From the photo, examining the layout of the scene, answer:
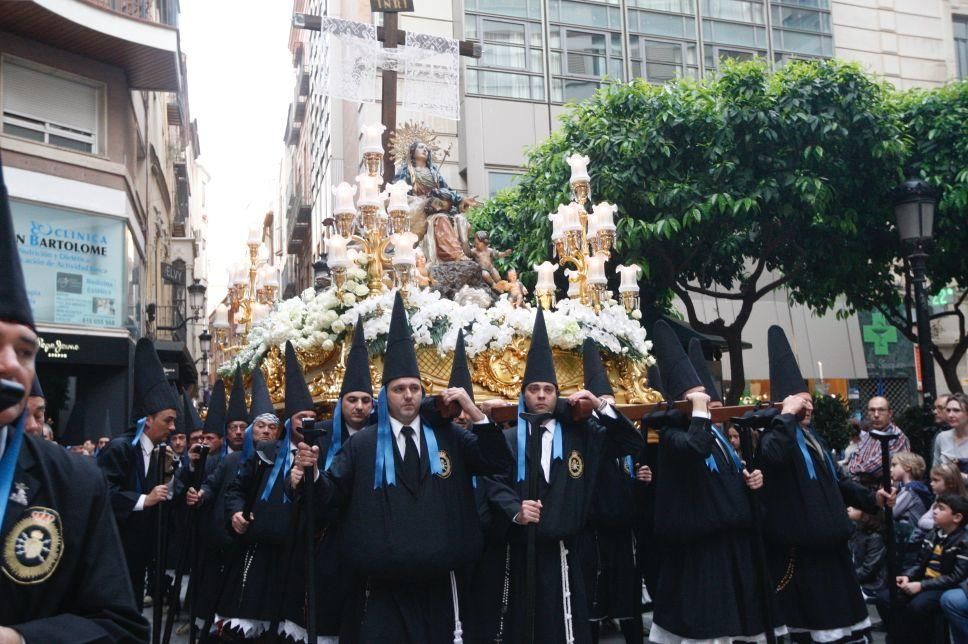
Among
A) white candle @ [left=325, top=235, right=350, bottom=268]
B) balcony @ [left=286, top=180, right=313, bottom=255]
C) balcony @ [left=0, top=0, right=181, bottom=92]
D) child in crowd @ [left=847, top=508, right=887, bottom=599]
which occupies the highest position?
balcony @ [left=286, top=180, right=313, bottom=255]

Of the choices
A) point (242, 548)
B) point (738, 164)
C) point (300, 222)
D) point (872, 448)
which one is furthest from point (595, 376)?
point (300, 222)

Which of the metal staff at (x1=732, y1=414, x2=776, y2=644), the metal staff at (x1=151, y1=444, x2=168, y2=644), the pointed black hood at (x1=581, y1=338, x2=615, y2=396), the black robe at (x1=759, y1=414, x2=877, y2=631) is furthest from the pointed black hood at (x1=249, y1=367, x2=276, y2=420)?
the black robe at (x1=759, y1=414, x2=877, y2=631)

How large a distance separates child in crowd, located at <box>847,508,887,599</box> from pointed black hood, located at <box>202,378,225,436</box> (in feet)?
17.9

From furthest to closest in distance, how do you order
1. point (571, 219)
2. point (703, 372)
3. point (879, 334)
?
point (879, 334), point (571, 219), point (703, 372)

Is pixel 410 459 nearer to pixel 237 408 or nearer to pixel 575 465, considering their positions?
pixel 575 465

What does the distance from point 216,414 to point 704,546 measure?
4.48 m

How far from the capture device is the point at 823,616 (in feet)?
22.1

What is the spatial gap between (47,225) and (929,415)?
48.2 ft

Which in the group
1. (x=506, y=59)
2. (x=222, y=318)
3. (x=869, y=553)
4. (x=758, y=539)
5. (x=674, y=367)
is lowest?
(x=869, y=553)

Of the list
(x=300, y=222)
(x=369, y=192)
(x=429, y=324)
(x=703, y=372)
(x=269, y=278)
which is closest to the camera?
(x=703, y=372)

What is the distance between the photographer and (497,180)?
86.1 ft

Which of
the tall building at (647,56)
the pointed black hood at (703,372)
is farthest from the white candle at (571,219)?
the tall building at (647,56)

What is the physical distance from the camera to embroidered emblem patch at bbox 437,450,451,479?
5387mm

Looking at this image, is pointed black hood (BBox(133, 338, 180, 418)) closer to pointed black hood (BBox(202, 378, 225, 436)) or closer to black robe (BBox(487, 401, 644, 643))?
pointed black hood (BBox(202, 378, 225, 436))
